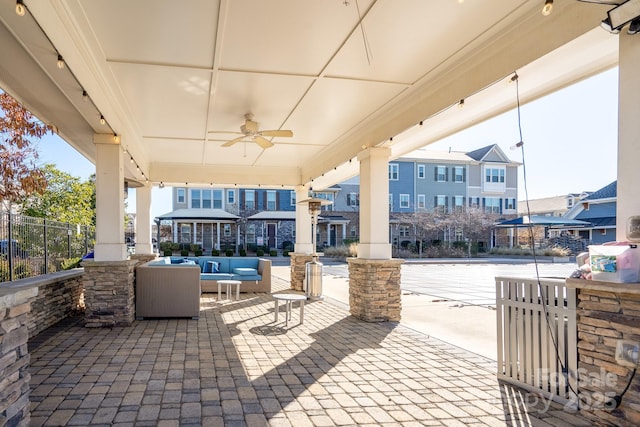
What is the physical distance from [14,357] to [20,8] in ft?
7.48

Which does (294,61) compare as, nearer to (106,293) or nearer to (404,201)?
(106,293)

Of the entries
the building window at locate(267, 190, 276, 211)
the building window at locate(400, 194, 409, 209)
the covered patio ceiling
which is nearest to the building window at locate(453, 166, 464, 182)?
the building window at locate(400, 194, 409, 209)

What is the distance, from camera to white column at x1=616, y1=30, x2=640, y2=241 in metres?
3.05

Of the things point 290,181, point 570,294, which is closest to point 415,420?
point 570,294

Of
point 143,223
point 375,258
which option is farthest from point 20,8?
point 143,223

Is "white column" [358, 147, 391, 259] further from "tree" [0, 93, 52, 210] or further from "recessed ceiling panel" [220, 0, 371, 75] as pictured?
"tree" [0, 93, 52, 210]

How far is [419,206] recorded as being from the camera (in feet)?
98.7

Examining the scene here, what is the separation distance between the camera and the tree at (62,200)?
11594mm

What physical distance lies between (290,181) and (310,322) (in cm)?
565

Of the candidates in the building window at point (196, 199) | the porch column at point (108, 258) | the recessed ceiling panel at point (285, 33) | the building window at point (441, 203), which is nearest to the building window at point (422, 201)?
the building window at point (441, 203)

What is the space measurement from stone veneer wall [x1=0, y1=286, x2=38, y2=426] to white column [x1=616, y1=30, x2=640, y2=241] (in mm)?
3906

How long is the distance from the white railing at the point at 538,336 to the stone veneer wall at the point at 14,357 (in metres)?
3.74

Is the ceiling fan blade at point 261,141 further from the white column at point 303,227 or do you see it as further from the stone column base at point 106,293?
the white column at point 303,227

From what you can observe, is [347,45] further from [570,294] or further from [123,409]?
[123,409]
